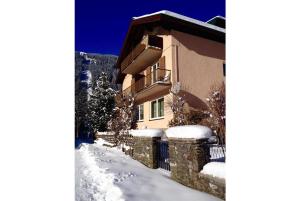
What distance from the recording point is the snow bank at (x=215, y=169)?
7.96ft

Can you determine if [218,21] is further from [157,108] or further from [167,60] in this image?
[157,108]

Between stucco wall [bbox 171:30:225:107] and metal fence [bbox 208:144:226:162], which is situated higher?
stucco wall [bbox 171:30:225:107]

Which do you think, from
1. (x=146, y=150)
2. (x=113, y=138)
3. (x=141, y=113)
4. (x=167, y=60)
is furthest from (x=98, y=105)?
(x=141, y=113)

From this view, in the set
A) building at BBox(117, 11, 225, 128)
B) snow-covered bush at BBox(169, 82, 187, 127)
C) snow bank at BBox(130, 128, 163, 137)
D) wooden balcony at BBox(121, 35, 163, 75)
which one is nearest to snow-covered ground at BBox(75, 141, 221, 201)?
snow bank at BBox(130, 128, 163, 137)

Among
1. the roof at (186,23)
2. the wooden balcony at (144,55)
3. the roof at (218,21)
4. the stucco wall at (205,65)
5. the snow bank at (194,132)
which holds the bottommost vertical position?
the snow bank at (194,132)

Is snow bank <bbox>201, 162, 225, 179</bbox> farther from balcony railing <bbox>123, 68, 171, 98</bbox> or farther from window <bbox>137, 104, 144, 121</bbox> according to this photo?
window <bbox>137, 104, 144, 121</bbox>

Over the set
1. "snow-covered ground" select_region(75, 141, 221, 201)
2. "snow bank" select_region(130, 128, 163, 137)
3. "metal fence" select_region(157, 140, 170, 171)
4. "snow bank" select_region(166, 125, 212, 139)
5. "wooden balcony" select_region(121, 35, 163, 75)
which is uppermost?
"wooden balcony" select_region(121, 35, 163, 75)

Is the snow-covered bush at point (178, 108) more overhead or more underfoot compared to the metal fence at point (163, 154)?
more overhead

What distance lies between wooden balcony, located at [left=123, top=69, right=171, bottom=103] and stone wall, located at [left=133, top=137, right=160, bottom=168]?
2066 mm

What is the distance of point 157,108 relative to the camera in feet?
24.9

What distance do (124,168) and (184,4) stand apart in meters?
2.32

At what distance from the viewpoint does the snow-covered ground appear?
2.62 meters

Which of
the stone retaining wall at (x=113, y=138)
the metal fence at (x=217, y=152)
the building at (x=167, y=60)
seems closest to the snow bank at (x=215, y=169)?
the metal fence at (x=217, y=152)

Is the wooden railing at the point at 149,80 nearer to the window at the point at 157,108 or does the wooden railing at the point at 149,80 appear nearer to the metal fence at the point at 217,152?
the window at the point at 157,108
